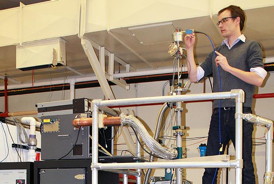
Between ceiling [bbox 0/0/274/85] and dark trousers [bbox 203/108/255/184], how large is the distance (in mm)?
1588

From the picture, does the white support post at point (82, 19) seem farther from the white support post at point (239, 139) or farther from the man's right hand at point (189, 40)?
the white support post at point (239, 139)

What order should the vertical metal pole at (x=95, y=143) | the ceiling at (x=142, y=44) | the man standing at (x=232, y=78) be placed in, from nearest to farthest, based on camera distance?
the vertical metal pole at (x=95, y=143) → the man standing at (x=232, y=78) → the ceiling at (x=142, y=44)

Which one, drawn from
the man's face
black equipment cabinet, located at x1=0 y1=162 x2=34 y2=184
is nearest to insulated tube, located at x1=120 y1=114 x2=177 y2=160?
the man's face

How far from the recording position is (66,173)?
2727mm

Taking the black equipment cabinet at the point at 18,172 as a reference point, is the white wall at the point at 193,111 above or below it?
above

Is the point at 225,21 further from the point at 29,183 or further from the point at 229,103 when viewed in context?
the point at 29,183

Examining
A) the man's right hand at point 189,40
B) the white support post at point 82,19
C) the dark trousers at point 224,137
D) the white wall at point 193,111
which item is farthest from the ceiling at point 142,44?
the dark trousers at point 224,137

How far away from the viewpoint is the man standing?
7.93 ft

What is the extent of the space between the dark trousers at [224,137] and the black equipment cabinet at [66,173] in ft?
2.42

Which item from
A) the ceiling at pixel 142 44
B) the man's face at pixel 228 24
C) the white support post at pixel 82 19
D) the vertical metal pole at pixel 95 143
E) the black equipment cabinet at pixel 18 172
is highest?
the white support post at pixel 82 19

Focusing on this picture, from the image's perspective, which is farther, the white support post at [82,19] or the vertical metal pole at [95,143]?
the white support post at [82,19]

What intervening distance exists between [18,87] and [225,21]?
4405 mm

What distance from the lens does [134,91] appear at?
232 inches

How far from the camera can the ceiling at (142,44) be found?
408cm
